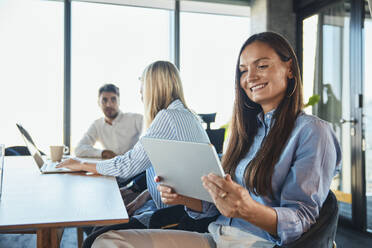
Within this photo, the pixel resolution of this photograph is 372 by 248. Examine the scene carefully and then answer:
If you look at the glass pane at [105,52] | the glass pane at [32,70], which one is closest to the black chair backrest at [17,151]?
the glass pane at [32,70]

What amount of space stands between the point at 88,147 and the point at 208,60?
2.55 meters

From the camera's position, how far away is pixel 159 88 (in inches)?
73.5

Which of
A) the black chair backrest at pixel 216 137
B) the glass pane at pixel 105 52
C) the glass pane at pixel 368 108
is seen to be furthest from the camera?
the glass pane at pixel 105 52

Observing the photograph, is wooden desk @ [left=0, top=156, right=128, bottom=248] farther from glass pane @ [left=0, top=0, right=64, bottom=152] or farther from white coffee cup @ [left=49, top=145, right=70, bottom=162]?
glass pane @ [left=0, top=0, right=64, bottom=152]

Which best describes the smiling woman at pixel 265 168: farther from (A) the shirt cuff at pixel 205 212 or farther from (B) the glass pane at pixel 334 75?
(B) the glass pane at pixel 334 75

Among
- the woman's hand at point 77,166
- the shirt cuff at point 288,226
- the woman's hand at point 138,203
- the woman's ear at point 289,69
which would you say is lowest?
the woman's hand at point 138,203

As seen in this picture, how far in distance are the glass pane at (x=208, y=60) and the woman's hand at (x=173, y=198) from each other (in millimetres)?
3473

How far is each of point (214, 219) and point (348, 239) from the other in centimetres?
207

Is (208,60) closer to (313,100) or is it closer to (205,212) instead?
(313,100)

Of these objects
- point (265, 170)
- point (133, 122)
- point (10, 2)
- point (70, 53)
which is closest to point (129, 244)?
point (265, 170)

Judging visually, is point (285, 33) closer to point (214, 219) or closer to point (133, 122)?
point (133, 122)

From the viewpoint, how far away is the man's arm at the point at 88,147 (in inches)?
104

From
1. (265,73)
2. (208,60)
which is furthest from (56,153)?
(208,60)

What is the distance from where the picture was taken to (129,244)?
1160mm
